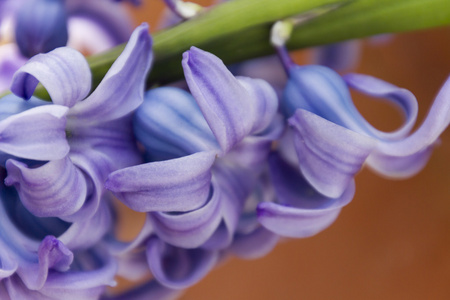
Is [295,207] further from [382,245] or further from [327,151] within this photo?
[382,245]

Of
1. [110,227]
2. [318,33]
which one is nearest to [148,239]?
[110,227]

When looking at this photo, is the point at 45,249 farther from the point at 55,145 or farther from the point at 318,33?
the point at 318,33

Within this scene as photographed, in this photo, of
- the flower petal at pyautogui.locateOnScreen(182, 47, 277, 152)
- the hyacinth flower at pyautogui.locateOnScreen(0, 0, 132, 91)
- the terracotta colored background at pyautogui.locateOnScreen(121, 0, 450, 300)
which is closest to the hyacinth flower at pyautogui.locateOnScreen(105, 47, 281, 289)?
the flower petal at pyautogui.locateOnScreen(182, 47, 277, 152)

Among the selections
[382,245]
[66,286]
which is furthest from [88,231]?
[382,245]

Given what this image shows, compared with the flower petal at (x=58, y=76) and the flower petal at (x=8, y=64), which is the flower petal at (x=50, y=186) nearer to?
the flower petal at (x=58, y=76)

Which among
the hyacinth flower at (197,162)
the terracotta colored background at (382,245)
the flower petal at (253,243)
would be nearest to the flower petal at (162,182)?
the hyacinth flower at (197,162)

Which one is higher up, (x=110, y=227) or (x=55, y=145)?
(x=55, y=145)

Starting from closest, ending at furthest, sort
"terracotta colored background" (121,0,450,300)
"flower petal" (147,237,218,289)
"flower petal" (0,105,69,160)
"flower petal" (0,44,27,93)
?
"flower petal" (0,105,69,160), "flower petal" (147,237,218,289), "flower petal" (0,44,27,93), "terracotta colored background" (121,0,450,300)

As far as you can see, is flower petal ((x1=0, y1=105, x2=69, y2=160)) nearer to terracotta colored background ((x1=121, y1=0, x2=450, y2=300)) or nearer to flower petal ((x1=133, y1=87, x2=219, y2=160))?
flower petal ((x1=133, y1=87, x2=219, y2=160))
